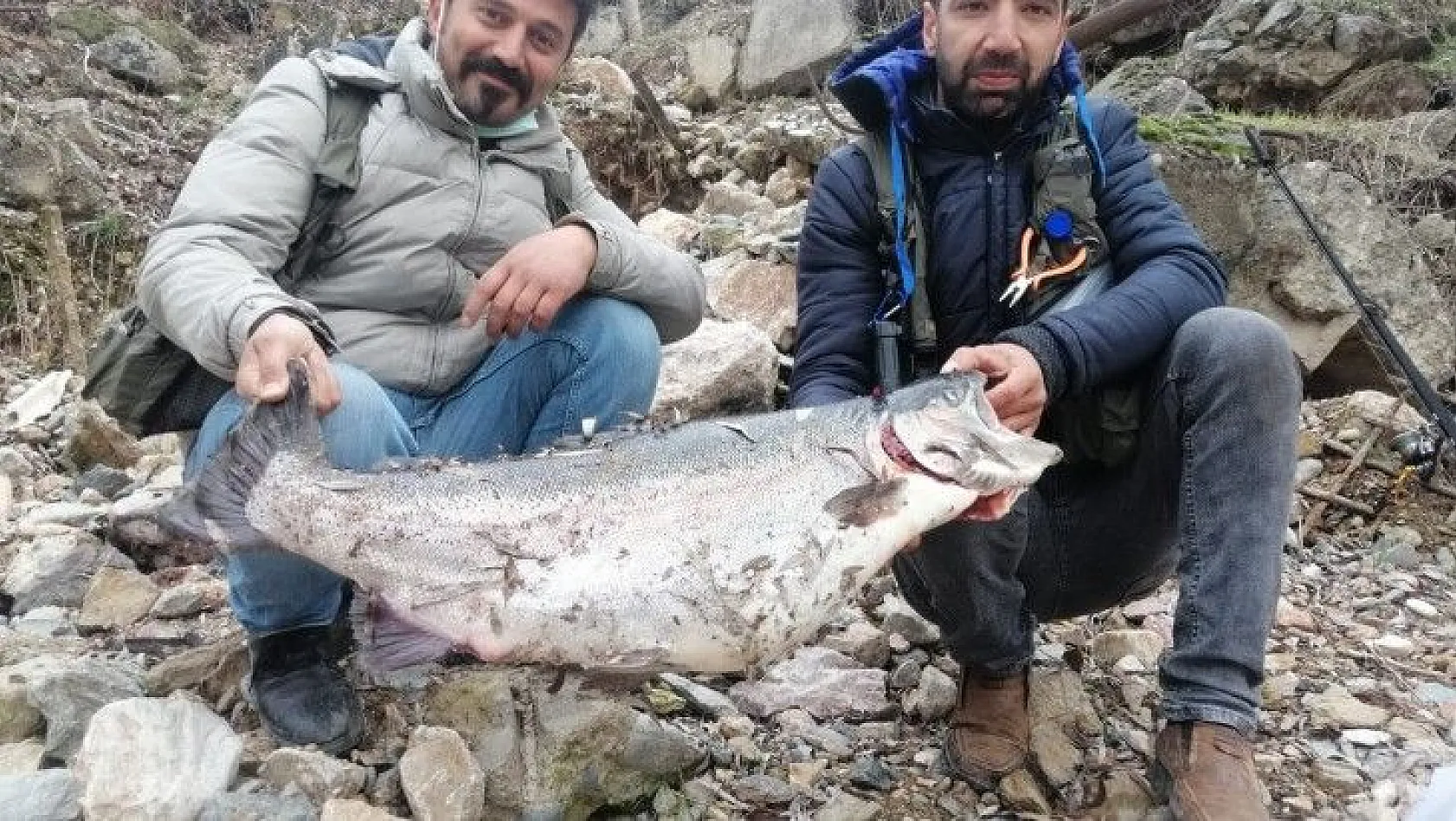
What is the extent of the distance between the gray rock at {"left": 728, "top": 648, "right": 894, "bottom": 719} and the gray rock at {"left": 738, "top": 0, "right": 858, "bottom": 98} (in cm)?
939

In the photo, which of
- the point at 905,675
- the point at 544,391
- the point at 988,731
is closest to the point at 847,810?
the point at 988,731

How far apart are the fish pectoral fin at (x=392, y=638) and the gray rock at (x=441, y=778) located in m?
0.32

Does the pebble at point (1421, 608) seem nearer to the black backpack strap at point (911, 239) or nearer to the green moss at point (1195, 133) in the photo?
the black backpack strap at point (911, 239)

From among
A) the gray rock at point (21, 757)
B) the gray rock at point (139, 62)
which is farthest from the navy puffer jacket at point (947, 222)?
the gray rock at point (139, 62)

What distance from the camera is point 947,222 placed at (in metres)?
3.07

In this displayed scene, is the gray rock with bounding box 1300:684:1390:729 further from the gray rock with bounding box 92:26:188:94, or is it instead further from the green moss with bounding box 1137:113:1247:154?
the gray rock with bounding box 92:26:188:94

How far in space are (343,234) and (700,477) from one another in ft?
3.91

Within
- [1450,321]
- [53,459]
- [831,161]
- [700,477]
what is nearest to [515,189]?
[831,161]

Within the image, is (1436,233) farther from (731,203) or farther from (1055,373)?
(1055,373)

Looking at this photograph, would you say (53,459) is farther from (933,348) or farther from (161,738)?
(933,348)

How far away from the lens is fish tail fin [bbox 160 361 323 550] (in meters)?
2.30

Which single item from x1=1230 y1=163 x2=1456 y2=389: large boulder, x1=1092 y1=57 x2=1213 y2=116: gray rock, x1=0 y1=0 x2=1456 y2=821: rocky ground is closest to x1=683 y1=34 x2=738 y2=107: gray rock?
x1=0 y1=0 x2=1456 y2=821: rocky ground

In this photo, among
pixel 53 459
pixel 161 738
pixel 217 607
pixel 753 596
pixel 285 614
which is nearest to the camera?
pixel 753 596

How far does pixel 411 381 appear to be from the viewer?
2.99 metres
